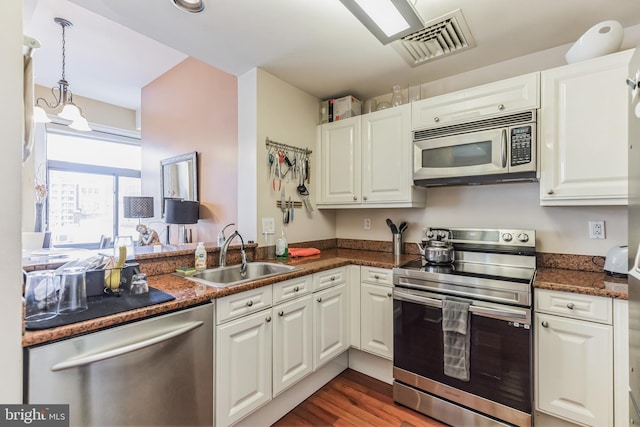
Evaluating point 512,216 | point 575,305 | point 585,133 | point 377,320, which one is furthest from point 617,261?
point 377,320

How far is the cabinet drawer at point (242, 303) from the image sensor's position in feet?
4.63

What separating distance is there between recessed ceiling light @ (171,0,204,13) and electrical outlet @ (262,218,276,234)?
4.51 feet

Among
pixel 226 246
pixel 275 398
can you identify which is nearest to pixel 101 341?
pixel 226 246

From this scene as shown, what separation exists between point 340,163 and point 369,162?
290mm

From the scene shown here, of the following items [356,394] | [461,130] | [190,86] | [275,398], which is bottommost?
[356,394]

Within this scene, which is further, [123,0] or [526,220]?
[526,220]

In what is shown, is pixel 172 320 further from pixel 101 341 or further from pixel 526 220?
pixel 526 220

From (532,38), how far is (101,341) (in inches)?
109

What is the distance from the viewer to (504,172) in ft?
6.01

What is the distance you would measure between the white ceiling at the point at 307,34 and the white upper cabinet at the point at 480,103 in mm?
295

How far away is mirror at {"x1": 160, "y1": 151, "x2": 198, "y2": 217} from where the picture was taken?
3.05 metres

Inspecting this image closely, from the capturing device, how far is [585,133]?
1.64 meters

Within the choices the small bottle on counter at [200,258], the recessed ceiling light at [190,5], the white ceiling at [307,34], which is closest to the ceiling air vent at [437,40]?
the white ceiling at [307,34]

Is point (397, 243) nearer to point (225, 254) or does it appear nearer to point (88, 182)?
point (225, 254)
